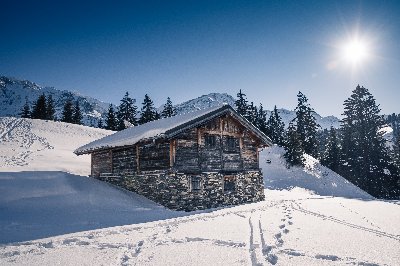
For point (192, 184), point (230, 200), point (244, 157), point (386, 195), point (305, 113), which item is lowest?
point (386, 195)

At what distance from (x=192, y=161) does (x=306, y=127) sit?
129ft

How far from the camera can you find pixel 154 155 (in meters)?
16.9

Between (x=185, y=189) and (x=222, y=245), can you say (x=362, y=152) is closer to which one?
(x=185, y=189)

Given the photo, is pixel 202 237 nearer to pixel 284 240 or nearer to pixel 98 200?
pixel 284 240

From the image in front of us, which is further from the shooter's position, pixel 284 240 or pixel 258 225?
pixel 258 225

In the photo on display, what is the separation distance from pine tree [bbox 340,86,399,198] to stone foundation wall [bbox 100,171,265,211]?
83.3ft

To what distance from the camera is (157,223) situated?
10.5 meters

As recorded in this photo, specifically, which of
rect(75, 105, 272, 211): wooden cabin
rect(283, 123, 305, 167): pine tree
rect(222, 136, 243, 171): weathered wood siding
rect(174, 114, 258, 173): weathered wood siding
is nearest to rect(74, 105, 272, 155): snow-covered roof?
rect(75, 105, 272, 211): wooden cabin

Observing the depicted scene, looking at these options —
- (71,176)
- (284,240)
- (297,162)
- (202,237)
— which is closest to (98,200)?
(71,176)

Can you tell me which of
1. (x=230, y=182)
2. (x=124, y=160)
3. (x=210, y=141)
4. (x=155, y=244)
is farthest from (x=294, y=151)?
(x=155, y=244)

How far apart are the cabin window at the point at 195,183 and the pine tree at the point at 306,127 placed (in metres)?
34.9

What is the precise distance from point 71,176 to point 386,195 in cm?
3693

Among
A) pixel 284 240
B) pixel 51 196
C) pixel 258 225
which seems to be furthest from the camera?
pixel 51 196

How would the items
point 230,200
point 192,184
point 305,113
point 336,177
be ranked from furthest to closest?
point 305,113 → point 336,177 → point 230,200 → point 192,184
